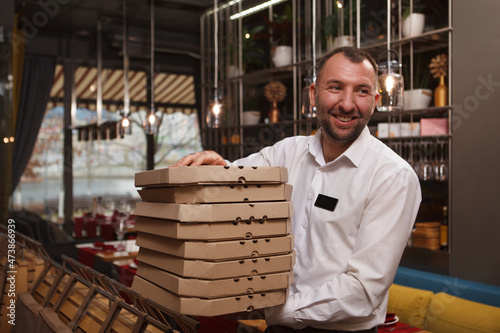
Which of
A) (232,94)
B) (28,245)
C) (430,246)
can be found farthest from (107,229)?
(430,246)

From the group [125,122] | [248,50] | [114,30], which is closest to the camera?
[125,122]

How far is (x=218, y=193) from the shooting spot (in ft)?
4.39

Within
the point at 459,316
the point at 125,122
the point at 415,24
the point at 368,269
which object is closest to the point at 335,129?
the point at 368,269

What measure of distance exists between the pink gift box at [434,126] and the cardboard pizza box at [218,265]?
355cm

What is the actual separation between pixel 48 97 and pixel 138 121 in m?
1.83

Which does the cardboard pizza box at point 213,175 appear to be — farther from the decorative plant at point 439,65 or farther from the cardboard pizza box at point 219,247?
the decorative plant at point 439,65

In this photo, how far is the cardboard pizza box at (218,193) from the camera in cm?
132

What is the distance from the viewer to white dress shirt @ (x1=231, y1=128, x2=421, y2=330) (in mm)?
1561

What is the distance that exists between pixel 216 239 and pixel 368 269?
51 centimetres

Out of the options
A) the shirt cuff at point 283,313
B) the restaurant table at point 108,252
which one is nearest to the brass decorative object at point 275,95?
the restaurant table at point 108,252

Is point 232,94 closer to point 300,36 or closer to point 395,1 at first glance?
point 300,36

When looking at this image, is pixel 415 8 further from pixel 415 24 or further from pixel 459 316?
pixel 459 316

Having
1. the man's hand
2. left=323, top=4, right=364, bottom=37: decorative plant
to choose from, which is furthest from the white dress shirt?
left=323, top=4, right=364, bottom=37: decorative plant

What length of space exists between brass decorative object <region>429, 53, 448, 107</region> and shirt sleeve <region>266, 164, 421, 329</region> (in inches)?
129
